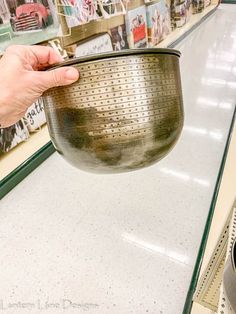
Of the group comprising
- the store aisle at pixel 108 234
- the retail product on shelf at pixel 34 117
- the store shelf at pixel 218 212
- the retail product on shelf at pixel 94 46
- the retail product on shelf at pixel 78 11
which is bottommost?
the store shelf at pixel 218 212

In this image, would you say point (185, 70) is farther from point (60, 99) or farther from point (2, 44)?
point (60, 99)

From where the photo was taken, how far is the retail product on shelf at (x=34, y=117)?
5.02 feet

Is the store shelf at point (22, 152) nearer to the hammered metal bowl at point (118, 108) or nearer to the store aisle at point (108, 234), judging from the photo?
the store aisle at point (108, 234)

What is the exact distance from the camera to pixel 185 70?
2.55 metres

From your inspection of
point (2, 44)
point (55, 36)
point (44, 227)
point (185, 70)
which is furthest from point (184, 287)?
point (185, 70)

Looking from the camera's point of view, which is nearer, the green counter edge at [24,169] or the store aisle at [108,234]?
the store aisle at [108,234]

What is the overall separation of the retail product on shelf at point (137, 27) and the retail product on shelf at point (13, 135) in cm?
153

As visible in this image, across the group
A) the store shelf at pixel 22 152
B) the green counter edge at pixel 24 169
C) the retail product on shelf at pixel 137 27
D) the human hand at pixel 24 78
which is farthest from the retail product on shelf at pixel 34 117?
the retail product on shelf at pixel 137 27

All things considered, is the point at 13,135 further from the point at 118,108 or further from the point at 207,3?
the point at 207,3

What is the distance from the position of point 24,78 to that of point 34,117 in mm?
955

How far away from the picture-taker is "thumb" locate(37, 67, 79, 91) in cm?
53

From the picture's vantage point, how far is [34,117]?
157 cm

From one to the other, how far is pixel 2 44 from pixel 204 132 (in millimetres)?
1191

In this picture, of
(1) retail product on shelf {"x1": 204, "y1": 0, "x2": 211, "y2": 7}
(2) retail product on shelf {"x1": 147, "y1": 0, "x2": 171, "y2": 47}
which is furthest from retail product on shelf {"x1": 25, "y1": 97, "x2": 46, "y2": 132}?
(1) retail product on shelf {"x1": 204, "y1": 0, "x2": 211, "y2": 7}
